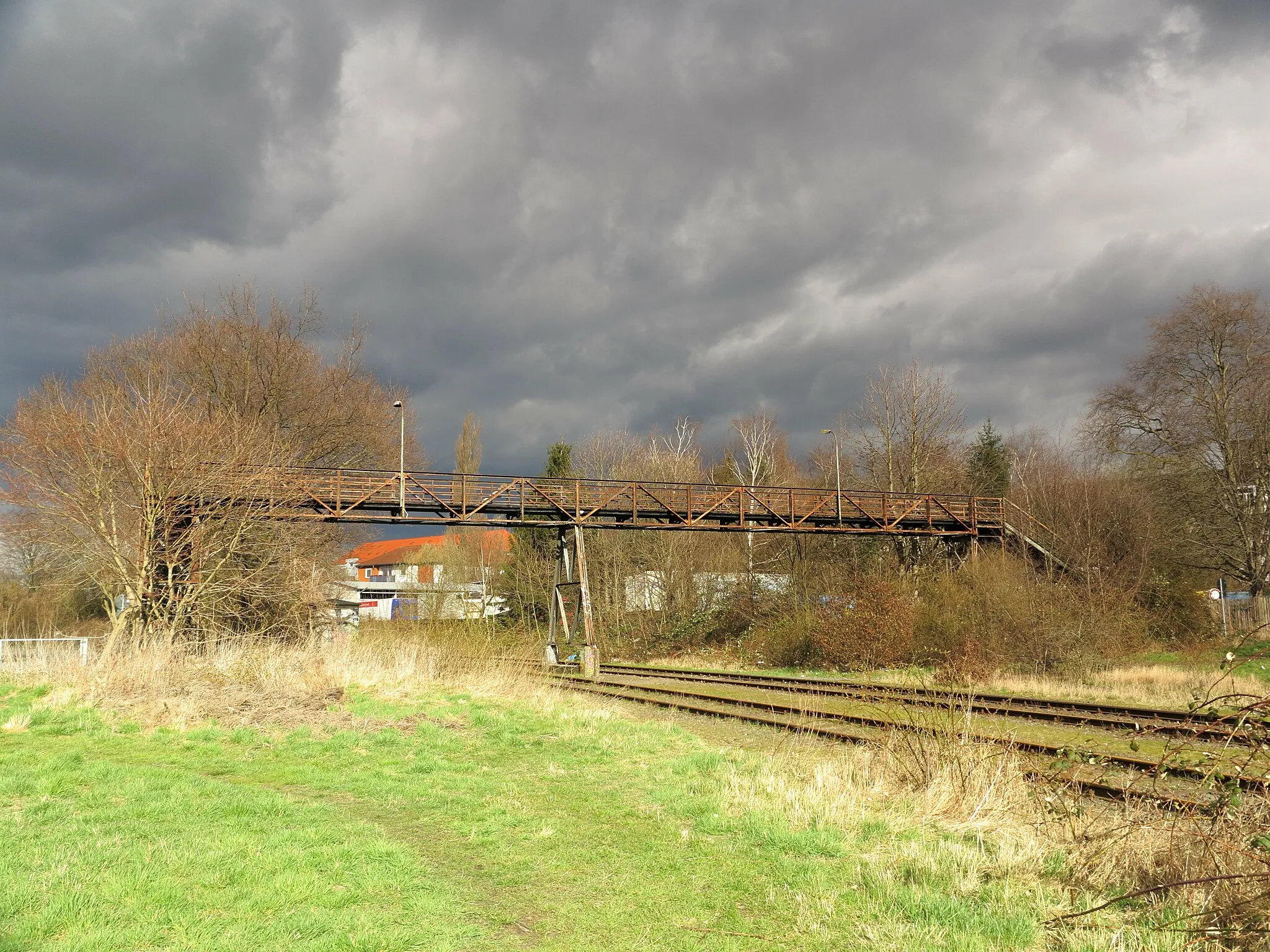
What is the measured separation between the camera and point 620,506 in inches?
1195

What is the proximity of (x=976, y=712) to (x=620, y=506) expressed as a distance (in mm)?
17099

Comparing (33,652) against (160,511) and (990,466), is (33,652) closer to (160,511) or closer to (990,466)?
(160,511)

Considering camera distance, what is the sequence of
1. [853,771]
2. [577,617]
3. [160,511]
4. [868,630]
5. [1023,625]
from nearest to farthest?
[853,771] → [160,511] → [1023,625] → [868,630] → [577,617]

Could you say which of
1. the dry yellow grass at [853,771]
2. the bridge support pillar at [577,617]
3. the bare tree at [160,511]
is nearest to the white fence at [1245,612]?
the dry yellow grass at [853,771]

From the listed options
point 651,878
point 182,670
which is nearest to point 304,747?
point 182,670

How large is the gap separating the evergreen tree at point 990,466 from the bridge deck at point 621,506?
49.4 ft

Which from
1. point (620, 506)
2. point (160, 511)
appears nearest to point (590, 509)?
point (620, 506)

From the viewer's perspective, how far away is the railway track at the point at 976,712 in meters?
6.61

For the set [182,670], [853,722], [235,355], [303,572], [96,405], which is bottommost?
[853,722]

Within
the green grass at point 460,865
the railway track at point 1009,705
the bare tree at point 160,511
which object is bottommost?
the railway track at point 1009,705

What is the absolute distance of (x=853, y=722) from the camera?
13359 mm

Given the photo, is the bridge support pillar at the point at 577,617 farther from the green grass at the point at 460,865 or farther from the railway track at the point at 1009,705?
the green grass at the point at 460,865

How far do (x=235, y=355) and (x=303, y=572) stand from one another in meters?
14.5

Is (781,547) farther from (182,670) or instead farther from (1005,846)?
(1005,846)
